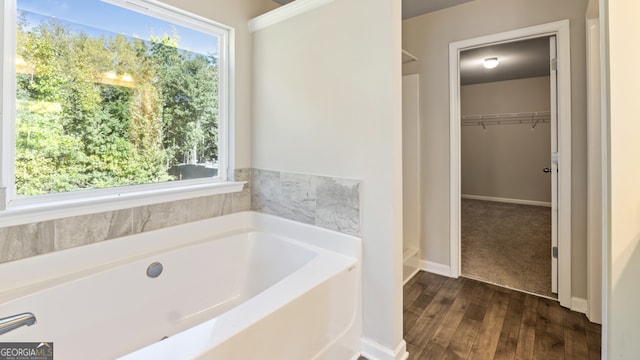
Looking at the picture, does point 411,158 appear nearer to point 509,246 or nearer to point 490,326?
point 490,326

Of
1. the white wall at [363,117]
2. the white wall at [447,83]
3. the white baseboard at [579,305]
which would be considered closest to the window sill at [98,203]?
the white wall at [363,117]

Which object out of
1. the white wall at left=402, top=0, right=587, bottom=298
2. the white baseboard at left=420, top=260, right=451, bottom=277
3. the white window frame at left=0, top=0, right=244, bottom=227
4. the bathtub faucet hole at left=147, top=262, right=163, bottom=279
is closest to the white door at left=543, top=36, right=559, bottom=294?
the white wall at left=402, top=0, right=587, bottom=298

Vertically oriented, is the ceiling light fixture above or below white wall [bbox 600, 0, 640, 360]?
above

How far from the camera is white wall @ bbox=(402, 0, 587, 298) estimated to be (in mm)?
2148

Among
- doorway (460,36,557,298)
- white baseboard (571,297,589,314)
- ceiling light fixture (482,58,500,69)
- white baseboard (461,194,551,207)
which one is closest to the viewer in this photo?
white baseboard (571,297,589,314)

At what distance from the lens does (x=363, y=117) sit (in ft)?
5.73

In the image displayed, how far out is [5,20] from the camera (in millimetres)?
1396

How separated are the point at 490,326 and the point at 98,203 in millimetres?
2530

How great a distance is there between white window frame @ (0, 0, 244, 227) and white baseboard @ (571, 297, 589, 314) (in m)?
2.64

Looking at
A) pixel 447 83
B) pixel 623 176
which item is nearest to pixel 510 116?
pixel 447 83

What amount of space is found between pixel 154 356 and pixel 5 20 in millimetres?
1672

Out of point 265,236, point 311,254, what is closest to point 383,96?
point 311,254

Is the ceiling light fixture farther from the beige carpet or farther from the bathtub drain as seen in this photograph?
the bathtub drain

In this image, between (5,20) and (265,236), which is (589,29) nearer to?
(265,236)
